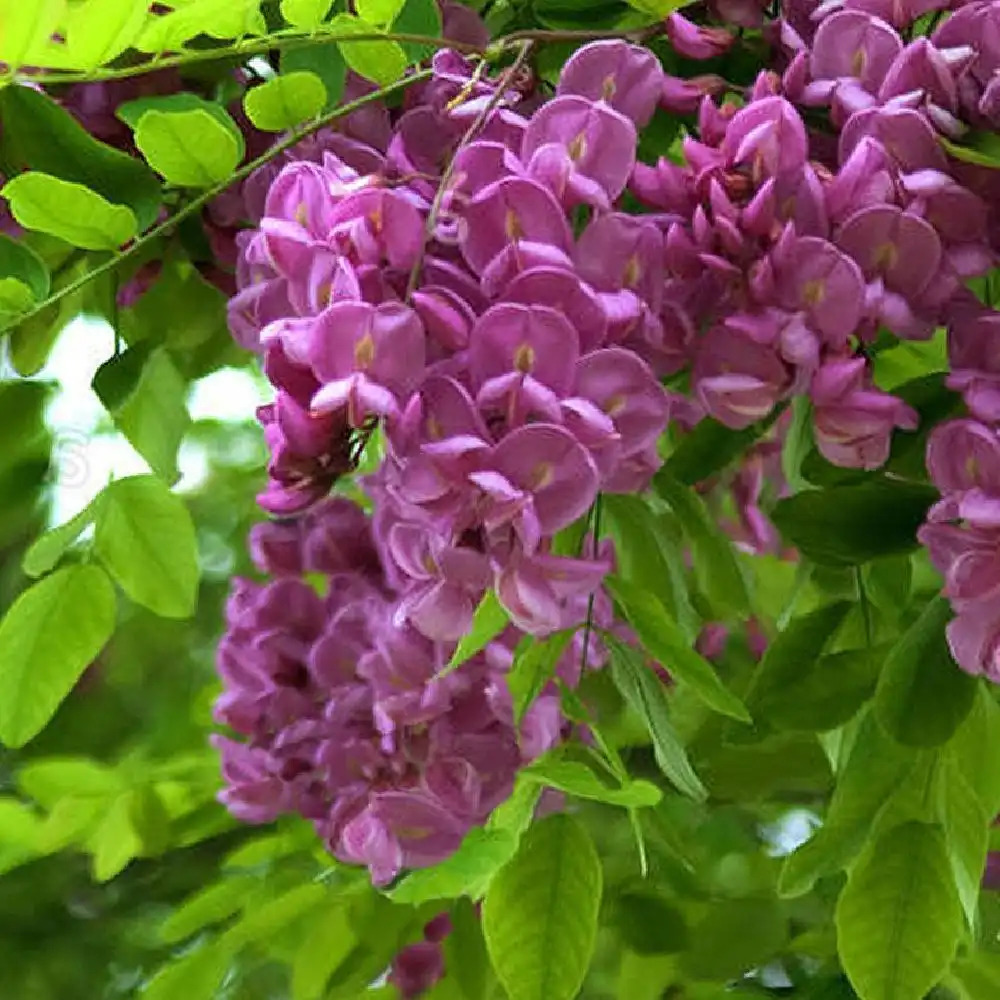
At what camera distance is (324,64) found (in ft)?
1.55

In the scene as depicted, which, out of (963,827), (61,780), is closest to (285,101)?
(963,827)

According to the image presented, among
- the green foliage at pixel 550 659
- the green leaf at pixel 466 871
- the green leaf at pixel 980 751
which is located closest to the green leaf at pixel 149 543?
the green foliage at pixel 550 659

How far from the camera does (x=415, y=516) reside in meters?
0.40

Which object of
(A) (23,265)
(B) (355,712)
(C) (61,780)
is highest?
(A) (23,265)

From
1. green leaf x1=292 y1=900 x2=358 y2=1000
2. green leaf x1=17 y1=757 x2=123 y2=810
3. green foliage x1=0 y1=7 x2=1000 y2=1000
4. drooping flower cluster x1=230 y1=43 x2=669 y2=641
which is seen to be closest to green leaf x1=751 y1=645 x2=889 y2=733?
green foliage x1=0 y1=7 x2=1000 y2=1000

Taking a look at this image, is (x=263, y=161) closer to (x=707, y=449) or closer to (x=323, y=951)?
(x=707, y=449)

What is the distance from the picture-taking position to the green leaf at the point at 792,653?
1.63 ft

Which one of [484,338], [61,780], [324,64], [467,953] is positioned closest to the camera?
[484,338]

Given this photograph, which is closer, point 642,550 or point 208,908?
point 642,550

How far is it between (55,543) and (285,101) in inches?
5.7

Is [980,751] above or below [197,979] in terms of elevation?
above

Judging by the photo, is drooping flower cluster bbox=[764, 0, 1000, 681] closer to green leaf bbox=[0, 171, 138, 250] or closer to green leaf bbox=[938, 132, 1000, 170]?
green leaf bbox=[938, 132, 1000, 170]

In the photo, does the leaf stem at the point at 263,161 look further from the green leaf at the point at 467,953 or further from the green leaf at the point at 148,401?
the green leaf at the point at 467,953

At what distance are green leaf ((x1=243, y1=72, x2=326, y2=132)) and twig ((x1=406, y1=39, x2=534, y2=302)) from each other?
43 mm
